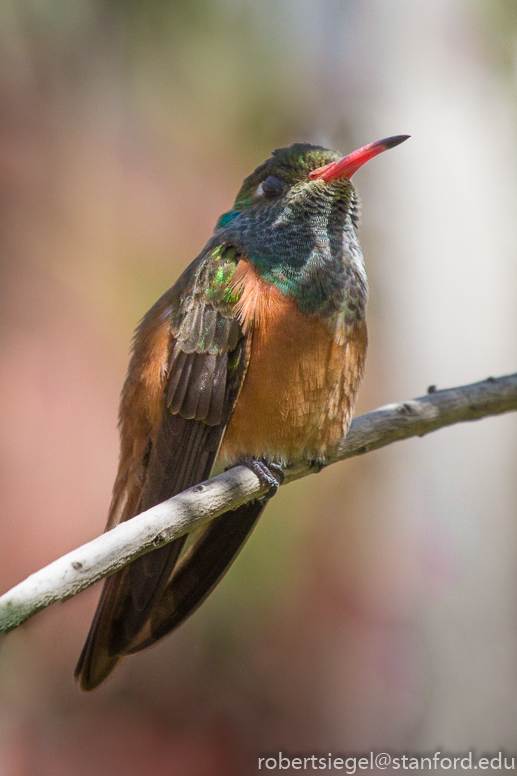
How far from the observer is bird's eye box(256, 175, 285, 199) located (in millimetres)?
2115

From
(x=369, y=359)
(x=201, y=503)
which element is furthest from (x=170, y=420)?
(x=369, y=359)

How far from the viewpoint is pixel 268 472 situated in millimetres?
1951

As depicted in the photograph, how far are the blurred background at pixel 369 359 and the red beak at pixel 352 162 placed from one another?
134 centimetres

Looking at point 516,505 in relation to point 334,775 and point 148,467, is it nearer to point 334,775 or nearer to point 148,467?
point 334,775

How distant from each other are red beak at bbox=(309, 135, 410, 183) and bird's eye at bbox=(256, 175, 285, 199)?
4.6 inches

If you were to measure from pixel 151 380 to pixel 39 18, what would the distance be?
146 inches

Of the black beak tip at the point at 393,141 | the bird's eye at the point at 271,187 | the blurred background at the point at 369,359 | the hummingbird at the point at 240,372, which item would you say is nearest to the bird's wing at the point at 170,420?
the hummingbird at the point at 240,372

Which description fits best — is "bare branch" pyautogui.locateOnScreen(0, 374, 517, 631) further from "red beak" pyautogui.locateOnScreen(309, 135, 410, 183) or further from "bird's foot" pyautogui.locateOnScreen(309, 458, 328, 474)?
"red beak" pyautogui.locateOnScreen(309, 135, 410, 183)

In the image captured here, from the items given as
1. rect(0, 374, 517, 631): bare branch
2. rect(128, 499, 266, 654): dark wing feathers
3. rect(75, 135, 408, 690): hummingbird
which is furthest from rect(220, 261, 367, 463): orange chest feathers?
rect(128, 499, 266, 654): dark wing feathers

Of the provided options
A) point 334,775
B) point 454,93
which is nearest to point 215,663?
point 334,775

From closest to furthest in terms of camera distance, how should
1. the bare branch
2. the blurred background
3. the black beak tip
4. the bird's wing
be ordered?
the bare branch
the black beak tip
the bird's wing
the blurred background

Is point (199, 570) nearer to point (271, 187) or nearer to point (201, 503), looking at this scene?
point (201, 503)

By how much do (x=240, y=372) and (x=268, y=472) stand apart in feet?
1.00

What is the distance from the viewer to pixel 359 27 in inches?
159
